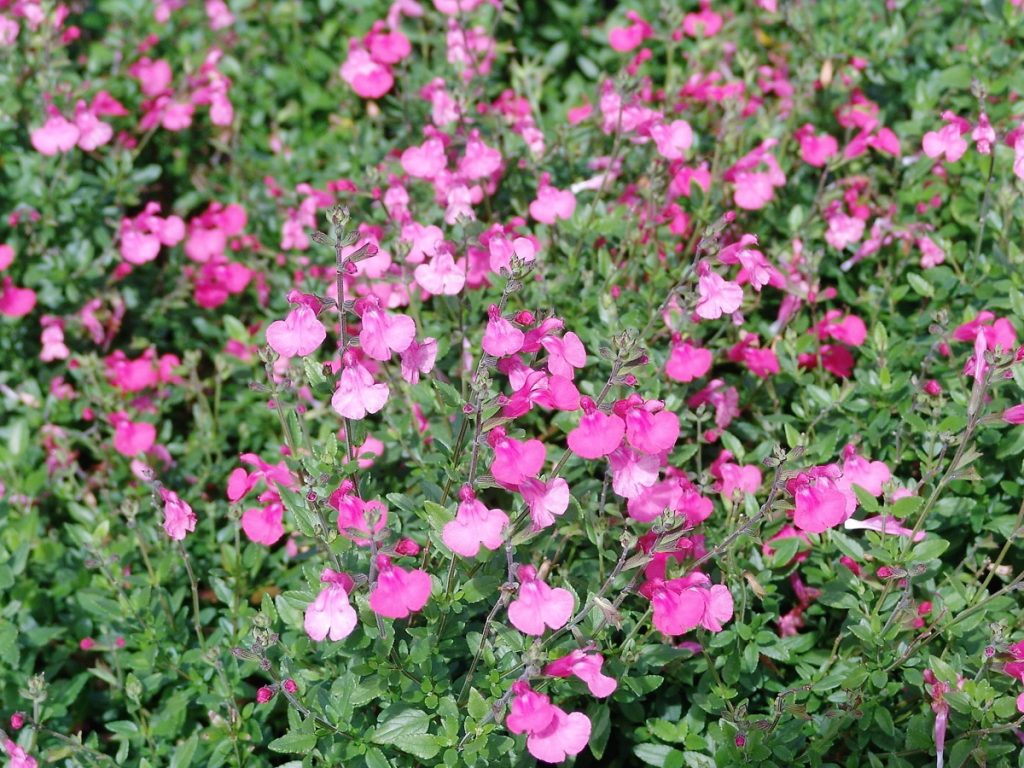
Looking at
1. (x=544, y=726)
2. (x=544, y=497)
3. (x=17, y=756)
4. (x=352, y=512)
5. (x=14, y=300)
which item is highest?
(x=544, y=497)

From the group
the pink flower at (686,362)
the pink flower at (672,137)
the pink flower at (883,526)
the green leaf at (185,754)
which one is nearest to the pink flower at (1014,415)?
the pink flower at (883,526)

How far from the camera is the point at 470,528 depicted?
195 centimetres

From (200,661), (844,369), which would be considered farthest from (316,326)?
(844,369)

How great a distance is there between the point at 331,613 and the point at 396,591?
5.3 inches

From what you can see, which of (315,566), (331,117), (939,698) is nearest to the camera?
(939,698)

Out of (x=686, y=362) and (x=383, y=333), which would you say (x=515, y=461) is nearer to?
(x=383, y=333)

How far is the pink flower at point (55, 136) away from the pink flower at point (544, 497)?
2.34 metres

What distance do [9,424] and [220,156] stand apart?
58.2 inches

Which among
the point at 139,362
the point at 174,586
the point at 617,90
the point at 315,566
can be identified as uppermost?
the point at 617,90

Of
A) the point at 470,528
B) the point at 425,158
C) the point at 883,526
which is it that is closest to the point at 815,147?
the point at 425,158

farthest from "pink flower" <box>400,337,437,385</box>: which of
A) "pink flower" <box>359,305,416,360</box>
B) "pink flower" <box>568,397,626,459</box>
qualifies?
"pink flower" <box>568,397,626,459</box>

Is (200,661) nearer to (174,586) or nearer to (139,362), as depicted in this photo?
(174,586)

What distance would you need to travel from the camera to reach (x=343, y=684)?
222 cm

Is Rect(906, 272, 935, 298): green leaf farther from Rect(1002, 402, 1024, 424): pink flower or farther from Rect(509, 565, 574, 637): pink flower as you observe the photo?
Rect(509, 565, 574, 637): pink flower
